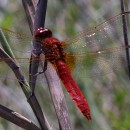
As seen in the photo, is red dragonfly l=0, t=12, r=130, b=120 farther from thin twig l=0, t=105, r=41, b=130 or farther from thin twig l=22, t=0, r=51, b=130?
thin twig l=0, t=105, r=41, b=130

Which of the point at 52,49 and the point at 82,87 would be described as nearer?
the point at 52,49

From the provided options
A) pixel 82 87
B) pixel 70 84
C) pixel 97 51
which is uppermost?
pixel 97 51

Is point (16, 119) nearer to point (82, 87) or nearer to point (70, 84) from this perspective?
point (70, 84)

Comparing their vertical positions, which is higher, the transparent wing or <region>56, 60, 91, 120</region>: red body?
the transparent wing

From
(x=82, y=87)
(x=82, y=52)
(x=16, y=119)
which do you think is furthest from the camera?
(x=82, y=87)

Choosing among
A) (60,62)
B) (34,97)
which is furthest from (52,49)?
(34,97)

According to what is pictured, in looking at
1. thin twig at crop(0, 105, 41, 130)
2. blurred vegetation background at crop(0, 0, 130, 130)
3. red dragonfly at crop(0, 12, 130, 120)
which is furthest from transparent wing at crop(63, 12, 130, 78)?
thin twig at crop(0, 105, 41, 130)

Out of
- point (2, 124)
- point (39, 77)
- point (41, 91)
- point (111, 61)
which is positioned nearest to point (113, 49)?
point (111, 61)
